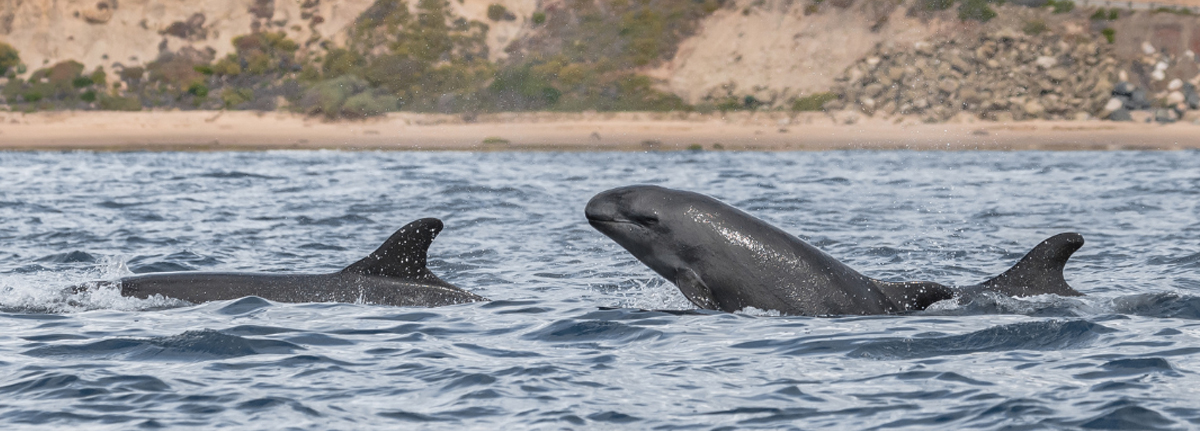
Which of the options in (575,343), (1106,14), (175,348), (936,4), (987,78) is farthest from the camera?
(936,4)

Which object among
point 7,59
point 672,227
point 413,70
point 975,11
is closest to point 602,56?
point 413,70

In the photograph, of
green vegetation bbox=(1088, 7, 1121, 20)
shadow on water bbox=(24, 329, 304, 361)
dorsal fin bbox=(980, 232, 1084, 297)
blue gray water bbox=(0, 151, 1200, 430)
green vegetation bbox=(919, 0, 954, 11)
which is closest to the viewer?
blue gray water bbox=(0, 151, 1200, 430)

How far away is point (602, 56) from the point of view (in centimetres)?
6431

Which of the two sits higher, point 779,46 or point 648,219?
point 779,46

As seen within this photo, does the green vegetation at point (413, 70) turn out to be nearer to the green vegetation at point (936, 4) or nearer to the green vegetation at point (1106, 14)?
the green vegetation at point (936, 4)

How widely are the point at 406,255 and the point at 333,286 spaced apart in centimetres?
81

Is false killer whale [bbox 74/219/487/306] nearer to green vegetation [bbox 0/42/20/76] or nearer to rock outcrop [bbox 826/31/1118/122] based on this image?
rock outcrop [bbox 826/31/1118/122]

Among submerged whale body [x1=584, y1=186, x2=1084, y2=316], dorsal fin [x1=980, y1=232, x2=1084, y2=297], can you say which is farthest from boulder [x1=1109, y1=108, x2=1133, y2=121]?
submerged whale body [x1=584, y1=186, x2=1084, y2=316]

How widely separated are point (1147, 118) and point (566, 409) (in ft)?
166

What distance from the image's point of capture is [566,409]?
7.36m

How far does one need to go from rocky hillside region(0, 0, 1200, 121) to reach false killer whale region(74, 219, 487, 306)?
147 feet

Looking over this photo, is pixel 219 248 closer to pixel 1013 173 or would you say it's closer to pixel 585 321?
pixel 585 321

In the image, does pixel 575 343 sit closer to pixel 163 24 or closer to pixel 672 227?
pixel 672 227

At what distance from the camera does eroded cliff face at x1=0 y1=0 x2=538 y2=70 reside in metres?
65.3
